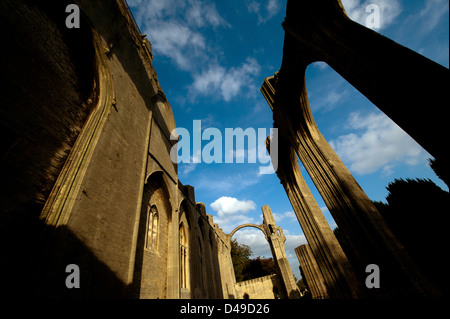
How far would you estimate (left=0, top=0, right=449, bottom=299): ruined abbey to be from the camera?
2.80 meters

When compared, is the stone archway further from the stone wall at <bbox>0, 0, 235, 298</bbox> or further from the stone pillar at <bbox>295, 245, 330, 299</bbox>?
the stone wall at <bbox>0, 0, 235, 298</bbox>

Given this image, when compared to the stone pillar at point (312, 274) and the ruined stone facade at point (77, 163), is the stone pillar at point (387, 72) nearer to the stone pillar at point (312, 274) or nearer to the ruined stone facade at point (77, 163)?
the ruined stone facade at point (77, 163)

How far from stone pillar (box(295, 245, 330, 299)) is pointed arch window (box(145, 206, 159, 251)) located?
25.3ft

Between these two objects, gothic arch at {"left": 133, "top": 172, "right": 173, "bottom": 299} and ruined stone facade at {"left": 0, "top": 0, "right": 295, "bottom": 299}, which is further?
gothic arch at {"left": 133, "top": 172, "right": 173, "bottom": 299}

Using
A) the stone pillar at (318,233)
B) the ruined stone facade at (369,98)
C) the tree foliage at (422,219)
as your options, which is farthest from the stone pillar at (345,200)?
the tree foliage at (422,219)

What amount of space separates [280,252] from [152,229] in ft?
51.6

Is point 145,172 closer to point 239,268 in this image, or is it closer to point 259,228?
point 259,228

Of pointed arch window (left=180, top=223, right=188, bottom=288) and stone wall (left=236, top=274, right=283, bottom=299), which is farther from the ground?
pointed arch window (left=180, top=223, right=188, bottom=288)

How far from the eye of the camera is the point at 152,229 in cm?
721

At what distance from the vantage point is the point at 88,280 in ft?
11.7

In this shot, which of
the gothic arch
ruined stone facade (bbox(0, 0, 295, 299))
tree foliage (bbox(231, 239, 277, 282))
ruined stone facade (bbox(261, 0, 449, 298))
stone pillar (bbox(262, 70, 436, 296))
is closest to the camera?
ruined stone facade (bbox(261, 0, 449, 298))

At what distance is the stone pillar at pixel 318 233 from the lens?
656 cm

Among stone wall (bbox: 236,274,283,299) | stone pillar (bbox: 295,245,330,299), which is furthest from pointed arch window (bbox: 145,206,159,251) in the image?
stone wall (bbox: 236,274,283,299)
